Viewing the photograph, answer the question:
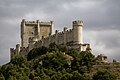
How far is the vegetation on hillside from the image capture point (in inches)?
3243

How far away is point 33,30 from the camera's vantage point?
108188 mm

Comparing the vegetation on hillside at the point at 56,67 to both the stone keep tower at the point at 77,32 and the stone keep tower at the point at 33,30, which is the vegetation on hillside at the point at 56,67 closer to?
the stone keep tower at the point at 77,32

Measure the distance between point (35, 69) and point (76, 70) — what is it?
19.3ft

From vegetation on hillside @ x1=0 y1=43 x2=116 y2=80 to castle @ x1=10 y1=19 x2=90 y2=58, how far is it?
1.28 meters

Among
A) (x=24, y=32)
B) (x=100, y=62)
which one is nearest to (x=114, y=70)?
(x=100, y=62)

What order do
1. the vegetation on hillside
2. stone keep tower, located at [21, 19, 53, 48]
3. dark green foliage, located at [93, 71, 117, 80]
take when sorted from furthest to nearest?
stone keep tower, located at [21, 19, 53, 48] → the vegetation on hillside → dark green foliage, located at [93, 71, 117, 80]

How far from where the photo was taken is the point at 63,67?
8931 centimetres

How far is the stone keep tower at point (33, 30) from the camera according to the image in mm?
107750

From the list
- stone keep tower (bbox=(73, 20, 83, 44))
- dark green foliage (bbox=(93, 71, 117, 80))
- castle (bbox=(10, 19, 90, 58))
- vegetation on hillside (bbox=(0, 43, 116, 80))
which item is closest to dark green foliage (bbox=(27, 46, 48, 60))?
vegetation on hillside (bbox=(0, 43, 116, 80))

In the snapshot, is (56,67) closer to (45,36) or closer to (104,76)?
(104,76)

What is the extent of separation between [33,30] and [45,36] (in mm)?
2898

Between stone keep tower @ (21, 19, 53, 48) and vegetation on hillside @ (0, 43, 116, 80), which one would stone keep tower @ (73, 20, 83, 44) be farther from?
stone keep tower @ (21, 19, 53, 48)

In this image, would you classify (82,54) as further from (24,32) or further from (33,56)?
(24,32)

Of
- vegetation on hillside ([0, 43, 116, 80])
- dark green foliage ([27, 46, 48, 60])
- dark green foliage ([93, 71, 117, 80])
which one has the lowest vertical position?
dark green foliage ([93, 71, 117, 80])
